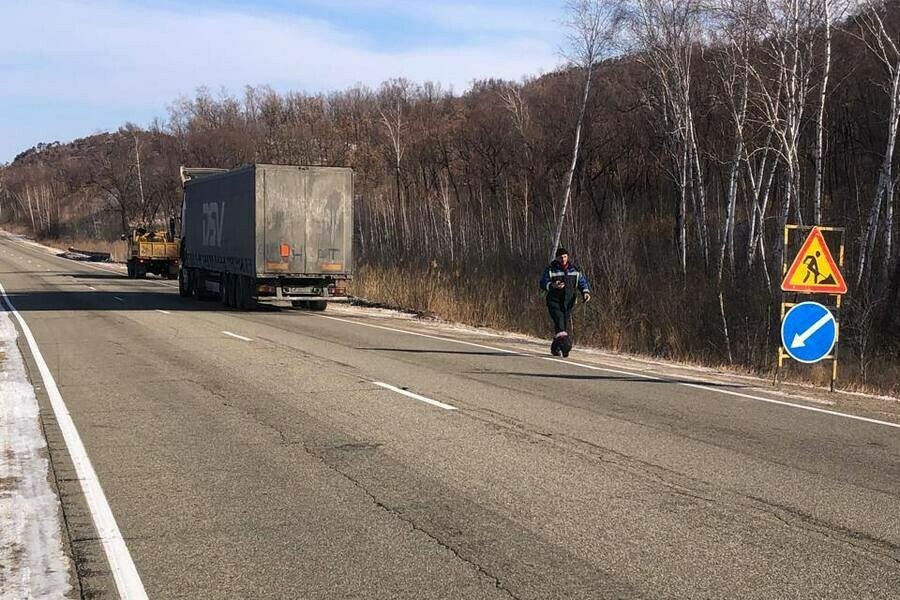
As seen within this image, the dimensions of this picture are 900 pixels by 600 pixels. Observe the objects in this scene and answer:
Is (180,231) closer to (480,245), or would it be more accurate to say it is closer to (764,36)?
(480,245)

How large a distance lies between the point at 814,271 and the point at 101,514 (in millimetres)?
9438

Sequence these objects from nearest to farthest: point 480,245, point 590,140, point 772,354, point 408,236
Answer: point 772,354
point 480,245
point 408,236
point 590,140

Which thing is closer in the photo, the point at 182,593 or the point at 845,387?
the point at 182,593

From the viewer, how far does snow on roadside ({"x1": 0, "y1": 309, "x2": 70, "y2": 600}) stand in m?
Result: 4.96

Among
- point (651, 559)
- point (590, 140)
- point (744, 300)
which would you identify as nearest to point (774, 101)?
point (744, 300)

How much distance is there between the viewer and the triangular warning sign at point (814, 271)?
12133mm

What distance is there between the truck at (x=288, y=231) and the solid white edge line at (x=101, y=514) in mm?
13364

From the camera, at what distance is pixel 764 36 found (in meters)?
24.3

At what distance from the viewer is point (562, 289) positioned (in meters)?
15.9

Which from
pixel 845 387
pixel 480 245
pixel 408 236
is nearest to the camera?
pixel 845 387

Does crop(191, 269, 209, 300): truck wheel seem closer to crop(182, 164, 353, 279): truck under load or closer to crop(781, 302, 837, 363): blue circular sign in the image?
crop(182, 164, 353, 279): truck under load

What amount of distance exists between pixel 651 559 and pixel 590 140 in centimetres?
5040

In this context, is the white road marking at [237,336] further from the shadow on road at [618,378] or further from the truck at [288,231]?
the shadow on road at [618,378]

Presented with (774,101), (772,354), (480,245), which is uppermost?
(774,101)
